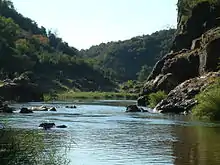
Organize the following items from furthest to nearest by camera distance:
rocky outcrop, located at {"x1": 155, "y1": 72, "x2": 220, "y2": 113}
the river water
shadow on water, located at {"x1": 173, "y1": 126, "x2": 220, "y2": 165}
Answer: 1. rocky outcrop, located at {"x1": 155, "y1": 72, "x2": 220, "y2": 113}
2. shadow on water, located at {"x1": 173, "y1": 126, "x2": 220, "y2": 165}
3. the river water

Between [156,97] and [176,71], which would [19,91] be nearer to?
[156,97]

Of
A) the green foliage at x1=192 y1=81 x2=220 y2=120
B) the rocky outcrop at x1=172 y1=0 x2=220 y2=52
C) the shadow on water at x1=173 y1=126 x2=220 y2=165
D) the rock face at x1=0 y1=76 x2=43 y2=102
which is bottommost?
the shadow on water at x1=173 y1=126 x2=220 y2=165

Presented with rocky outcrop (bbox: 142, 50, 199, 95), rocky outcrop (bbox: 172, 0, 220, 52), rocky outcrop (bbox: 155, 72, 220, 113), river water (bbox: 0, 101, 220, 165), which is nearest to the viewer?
river water (bbox: 0, 101, 220, 165)

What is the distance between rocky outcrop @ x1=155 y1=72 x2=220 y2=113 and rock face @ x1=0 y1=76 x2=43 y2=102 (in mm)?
41124

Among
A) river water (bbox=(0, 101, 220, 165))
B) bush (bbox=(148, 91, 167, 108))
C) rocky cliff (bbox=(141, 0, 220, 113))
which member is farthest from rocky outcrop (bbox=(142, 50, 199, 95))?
river water (bbox=(0, 101, 220, 165))

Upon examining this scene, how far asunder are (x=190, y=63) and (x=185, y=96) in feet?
84.9

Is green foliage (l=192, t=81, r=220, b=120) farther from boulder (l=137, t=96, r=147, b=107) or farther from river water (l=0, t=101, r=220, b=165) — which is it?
boulder (l=137, t=96, r=147, b=107)

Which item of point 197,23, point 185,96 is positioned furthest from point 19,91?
point 185,96

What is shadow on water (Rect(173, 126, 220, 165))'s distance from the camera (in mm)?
30938

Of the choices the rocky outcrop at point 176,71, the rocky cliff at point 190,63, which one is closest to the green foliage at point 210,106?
the rocky cliff at point 190,63

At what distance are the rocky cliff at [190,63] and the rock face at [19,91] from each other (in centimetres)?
2714

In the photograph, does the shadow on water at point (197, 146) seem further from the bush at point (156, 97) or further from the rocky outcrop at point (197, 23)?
the rocky outcrop at point (197, 23)

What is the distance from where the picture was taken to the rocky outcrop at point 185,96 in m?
83.3

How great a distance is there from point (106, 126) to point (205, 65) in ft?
157
